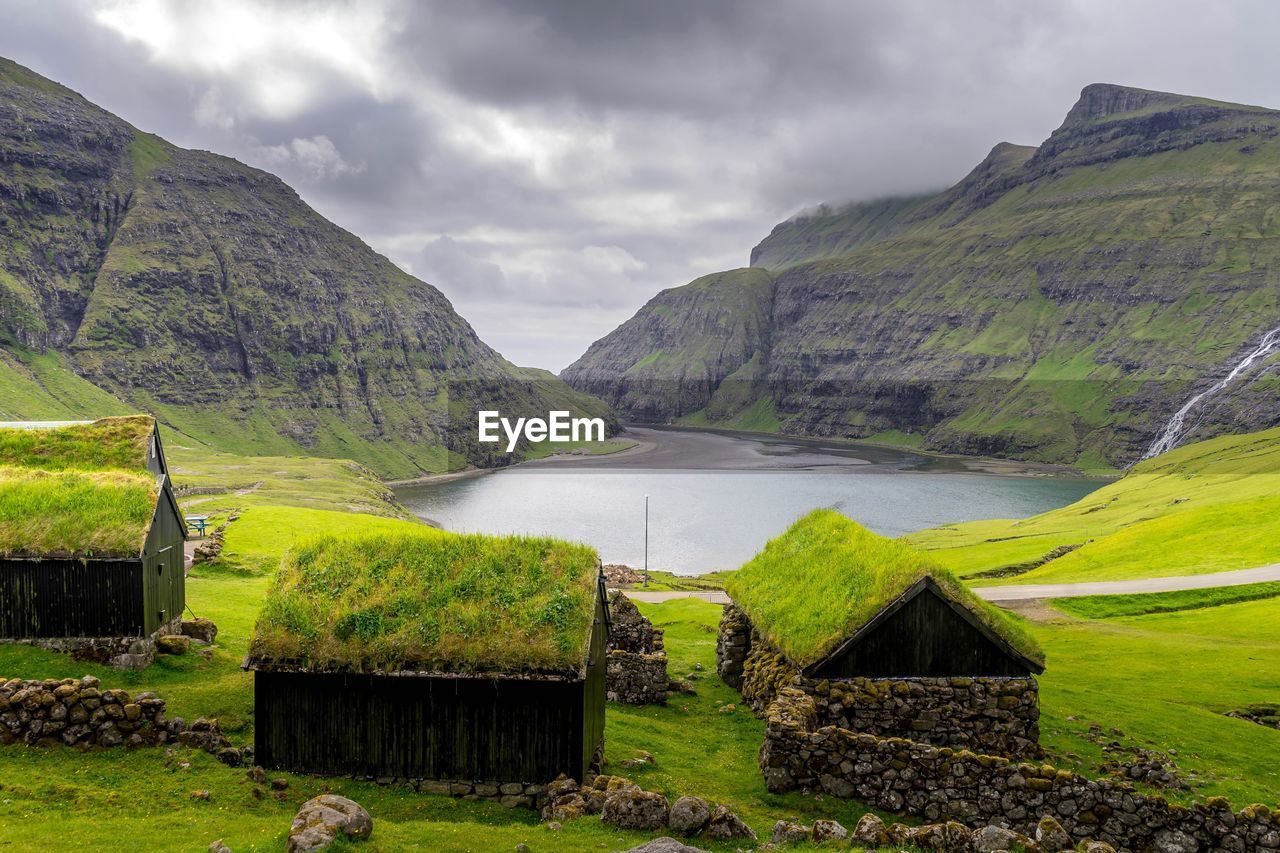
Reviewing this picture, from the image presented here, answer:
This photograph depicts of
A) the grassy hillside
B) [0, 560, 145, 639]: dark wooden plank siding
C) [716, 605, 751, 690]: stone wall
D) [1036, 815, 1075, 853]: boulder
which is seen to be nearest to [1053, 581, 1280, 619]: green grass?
the grassy hillside

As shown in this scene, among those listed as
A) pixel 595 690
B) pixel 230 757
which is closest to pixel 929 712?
pixel 595 690

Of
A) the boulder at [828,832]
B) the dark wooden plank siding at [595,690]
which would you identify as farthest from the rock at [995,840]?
the dark wooden plank siding at [595,690]

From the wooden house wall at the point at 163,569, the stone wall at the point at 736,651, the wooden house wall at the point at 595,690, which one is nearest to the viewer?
the wooden house wall at the point at 595,690

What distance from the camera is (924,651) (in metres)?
26.2

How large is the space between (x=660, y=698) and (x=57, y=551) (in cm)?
2233

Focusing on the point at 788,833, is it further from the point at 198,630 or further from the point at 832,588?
the point at 198,630

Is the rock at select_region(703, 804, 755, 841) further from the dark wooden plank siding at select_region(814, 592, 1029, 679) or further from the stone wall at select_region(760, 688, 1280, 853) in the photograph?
the dark wooden plank siding at select_region(814, 592, 1029, 679)

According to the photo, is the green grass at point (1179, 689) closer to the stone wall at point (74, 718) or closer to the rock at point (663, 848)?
the rock at point (663, 848)

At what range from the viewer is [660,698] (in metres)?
31.6

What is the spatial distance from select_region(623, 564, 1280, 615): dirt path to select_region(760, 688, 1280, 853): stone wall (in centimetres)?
3890

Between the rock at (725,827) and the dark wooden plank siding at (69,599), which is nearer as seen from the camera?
the rock at (725,827)

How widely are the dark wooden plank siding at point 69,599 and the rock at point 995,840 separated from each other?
2760 cm

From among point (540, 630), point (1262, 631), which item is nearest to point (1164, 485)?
point (1262, 631)

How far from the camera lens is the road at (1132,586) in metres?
59.6
